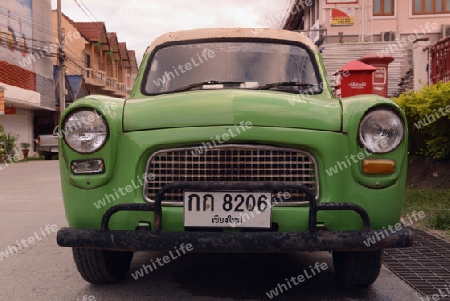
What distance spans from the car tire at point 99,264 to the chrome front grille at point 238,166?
63cm

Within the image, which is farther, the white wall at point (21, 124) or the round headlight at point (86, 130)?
the white wall at point (21, 124)

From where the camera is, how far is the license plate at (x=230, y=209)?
280cm

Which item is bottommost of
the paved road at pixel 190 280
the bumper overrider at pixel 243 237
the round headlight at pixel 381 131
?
the paved road at pixel 190 280

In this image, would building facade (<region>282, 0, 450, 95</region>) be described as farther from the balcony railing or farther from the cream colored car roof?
the cream colored car roof

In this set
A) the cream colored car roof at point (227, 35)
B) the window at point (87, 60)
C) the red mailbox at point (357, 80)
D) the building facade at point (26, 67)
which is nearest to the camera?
the cream colored car roof at point (227, 35)

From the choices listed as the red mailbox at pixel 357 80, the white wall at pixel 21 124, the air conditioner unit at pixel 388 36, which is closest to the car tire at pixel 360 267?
the red mailbox at pixel 357 80

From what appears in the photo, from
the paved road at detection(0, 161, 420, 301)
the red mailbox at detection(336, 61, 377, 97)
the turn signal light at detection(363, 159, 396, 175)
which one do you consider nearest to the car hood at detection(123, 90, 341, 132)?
the turn signal light at detection(363, 159, 396, 175)

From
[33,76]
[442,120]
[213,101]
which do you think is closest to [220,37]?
[213,101]

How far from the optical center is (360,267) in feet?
10.7

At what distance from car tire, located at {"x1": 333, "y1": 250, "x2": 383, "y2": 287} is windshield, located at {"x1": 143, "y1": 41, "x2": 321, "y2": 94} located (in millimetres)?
1283

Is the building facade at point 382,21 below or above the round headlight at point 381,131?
above

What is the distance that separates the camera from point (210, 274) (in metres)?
3.77

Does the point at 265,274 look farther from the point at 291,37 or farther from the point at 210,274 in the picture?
the point at 291,37

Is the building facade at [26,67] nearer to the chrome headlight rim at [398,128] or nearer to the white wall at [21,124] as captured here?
the white wall at [21,124]
